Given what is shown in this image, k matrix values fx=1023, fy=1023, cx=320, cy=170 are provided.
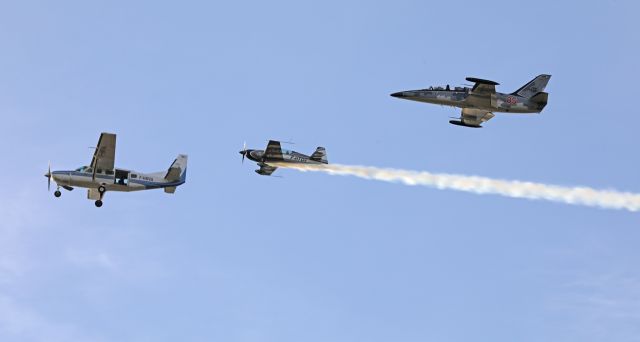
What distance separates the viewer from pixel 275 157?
87188mm

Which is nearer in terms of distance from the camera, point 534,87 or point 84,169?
point 84,169

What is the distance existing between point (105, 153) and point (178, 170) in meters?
7.69

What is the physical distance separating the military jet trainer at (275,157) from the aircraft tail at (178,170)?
8671mm

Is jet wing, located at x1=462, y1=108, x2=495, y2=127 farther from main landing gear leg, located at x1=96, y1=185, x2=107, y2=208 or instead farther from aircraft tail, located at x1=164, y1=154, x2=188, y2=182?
main landing gear leg, located at x1=96, y1=185, x2=107, y2=208

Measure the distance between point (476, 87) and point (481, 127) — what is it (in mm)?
5556

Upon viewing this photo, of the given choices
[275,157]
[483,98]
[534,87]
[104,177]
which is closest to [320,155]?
[275,157]

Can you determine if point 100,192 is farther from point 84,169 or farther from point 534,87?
Answer: point 534,87

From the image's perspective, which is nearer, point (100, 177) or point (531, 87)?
point (100, 177)

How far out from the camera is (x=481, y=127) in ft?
280

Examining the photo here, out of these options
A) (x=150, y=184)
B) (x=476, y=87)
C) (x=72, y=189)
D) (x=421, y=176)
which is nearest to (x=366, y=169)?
(x=421, y=176)

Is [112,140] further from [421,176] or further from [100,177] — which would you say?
[421,176]

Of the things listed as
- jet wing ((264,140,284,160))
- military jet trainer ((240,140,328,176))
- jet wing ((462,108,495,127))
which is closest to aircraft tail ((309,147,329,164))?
military jet trainer ((240,140,328,176))

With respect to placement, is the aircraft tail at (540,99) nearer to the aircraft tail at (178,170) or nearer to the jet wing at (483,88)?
the jet wing at (483,88)

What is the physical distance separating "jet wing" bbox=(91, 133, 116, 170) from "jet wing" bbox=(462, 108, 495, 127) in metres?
29.0
